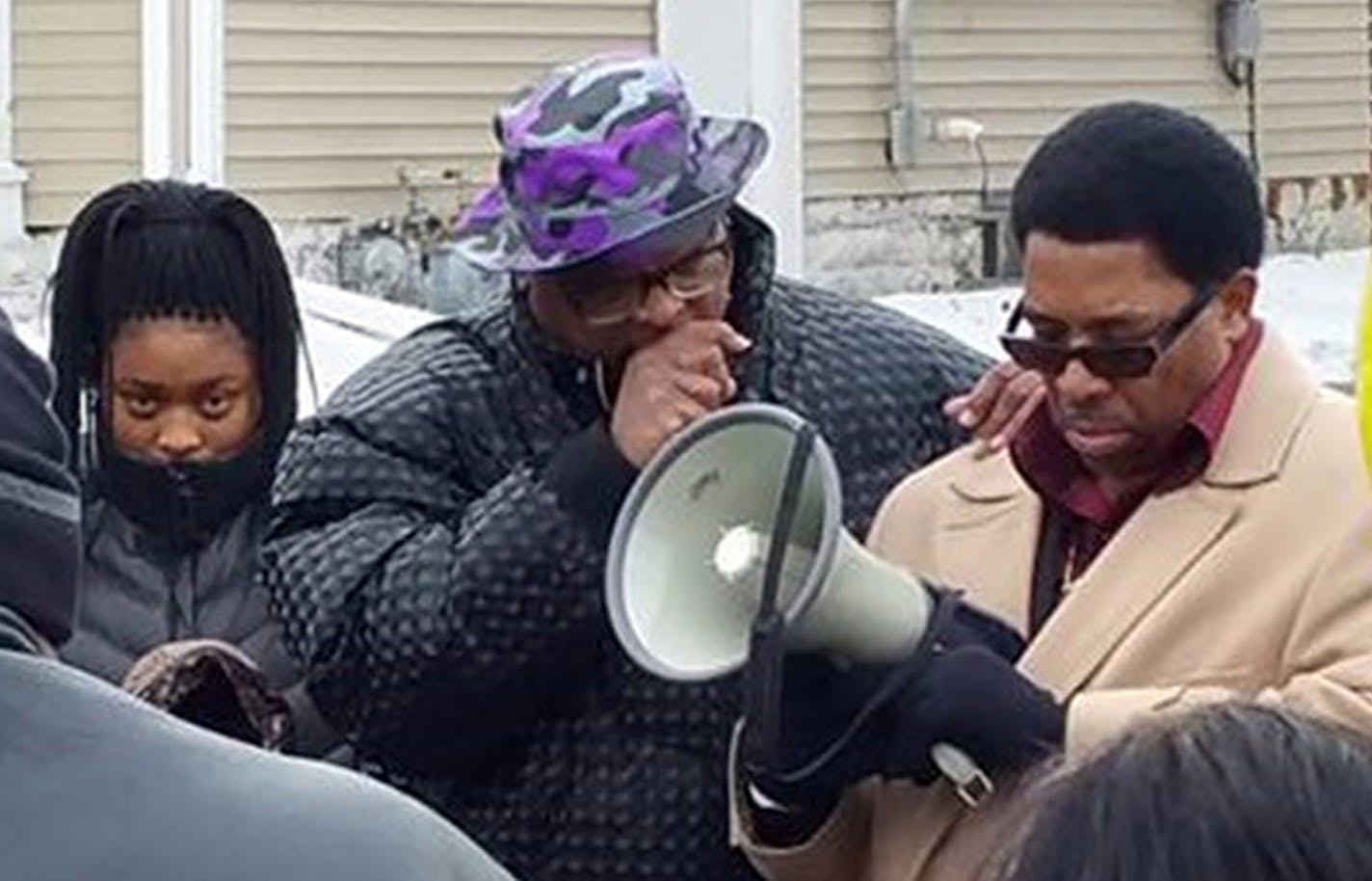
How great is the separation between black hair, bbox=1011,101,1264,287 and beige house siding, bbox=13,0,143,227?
8.91 metres

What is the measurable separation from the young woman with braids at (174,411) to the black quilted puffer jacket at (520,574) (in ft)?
0.96

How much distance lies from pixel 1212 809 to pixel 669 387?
150 cm

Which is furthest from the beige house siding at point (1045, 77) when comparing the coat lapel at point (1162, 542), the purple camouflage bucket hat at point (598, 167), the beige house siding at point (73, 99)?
the coat lapel at point (1162, 542)

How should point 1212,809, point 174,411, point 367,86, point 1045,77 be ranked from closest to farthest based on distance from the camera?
point 1212,809 < point 174,411 < point 367,86 < point 1045,77

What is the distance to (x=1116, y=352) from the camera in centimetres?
296

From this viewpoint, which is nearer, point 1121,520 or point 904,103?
point 1121,520

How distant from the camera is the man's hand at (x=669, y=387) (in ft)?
10.3

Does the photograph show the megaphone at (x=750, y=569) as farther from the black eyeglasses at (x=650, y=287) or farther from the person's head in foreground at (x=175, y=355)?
the person's head in foreground at (x=175, y=355)

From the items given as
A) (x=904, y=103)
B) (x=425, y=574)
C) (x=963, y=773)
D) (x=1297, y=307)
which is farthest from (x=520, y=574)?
(x=904, y=103)

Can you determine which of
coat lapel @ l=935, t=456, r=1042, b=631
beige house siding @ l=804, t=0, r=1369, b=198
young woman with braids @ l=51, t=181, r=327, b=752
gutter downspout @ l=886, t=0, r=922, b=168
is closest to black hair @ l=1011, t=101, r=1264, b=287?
coat lapel @ l=935, t=456, r=1042, b=631

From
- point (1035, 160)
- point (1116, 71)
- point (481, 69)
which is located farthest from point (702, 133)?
point (1116, 71)

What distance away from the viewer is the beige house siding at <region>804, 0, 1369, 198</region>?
14.2 m

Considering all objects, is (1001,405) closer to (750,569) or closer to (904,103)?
(750,569)

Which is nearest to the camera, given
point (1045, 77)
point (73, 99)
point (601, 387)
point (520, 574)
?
point (520, 574)
